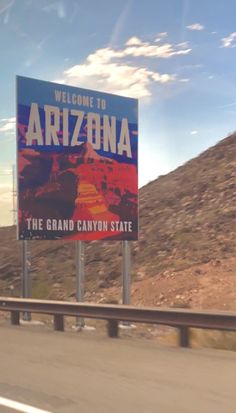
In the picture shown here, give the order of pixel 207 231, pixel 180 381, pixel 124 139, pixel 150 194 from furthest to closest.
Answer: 1. pixel 150 194
2. pixel 207 231
3. pixel 124 139
4. pixel 180 381

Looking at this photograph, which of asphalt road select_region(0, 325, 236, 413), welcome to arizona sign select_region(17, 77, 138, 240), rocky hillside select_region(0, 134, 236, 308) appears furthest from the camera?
rocky hillside select_region(0, 134, 236, 308)

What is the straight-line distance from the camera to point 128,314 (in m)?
12.1

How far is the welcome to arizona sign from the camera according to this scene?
15484mm

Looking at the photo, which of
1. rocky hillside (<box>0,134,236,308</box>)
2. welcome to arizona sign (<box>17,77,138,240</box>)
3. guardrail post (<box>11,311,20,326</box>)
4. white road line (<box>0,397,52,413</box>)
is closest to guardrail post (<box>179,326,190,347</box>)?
white road line (<box>0,397,52,413</box>)

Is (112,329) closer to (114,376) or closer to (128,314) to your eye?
(128,314)

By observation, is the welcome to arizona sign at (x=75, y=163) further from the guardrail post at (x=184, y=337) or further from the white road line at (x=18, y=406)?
the white road line at (x=18, y=406)

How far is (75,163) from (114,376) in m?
8.19

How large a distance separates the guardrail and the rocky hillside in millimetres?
6787

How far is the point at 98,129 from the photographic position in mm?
16375

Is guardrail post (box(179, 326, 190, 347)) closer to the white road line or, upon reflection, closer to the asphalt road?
the asphalt road

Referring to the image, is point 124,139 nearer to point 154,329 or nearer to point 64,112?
point 64,112

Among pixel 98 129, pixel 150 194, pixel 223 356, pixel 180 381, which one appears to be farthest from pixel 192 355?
pixel 150 194

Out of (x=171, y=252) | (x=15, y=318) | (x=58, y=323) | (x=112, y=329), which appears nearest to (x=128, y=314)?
(x=112, y=329)

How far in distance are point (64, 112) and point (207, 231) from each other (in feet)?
41.1
